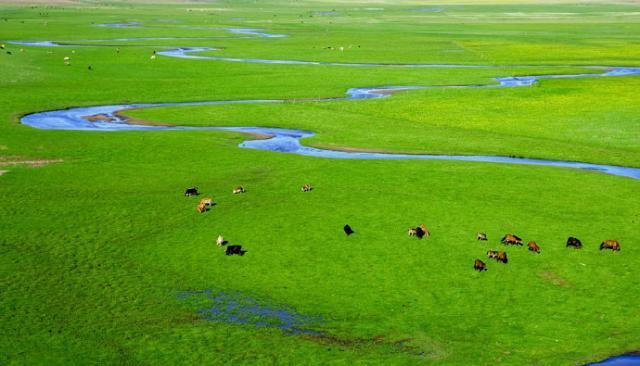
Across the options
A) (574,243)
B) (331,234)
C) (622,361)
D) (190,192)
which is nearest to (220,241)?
(331,234)

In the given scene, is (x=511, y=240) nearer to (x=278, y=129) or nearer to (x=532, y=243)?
(x=532, y=243)

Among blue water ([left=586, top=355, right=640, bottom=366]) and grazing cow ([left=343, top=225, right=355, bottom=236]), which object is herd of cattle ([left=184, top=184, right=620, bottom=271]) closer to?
grazing cow ([left=343, top=225, right=355, bottom=236])

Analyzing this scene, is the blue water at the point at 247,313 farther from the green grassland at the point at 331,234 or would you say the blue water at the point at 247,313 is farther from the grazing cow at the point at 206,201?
the grazing cow at the point at 206,201

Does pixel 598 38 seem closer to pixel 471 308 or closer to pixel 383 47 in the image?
pixel 383 47

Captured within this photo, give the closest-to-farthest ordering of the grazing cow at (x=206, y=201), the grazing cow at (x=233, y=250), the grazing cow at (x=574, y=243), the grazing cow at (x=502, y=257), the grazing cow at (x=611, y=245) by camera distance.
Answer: the grazing cow at (x=502, y=257), the grazing cow at (x=233, y=250), the grazing cow at (x=611, y=245), the grazing cow at (x=574, y=243), the grazing cow at (x=206, y=201)

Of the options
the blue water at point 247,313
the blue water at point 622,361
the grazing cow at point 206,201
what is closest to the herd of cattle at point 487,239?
the blue water at point 247,313
